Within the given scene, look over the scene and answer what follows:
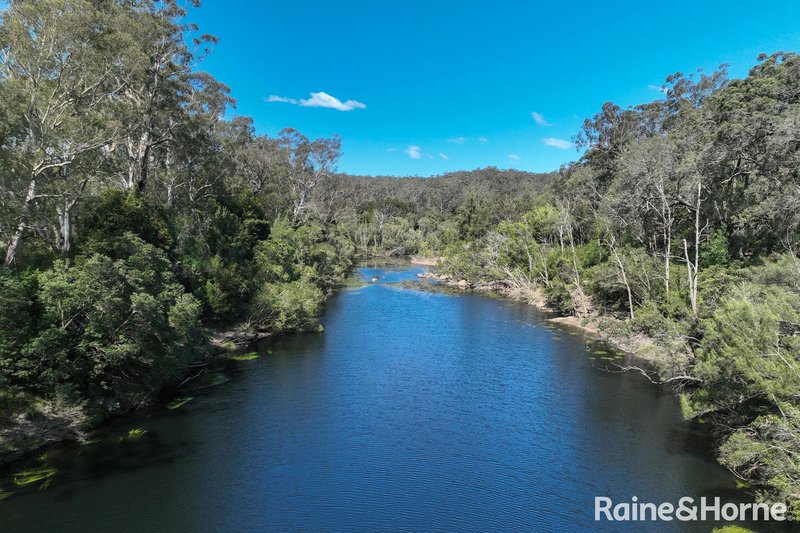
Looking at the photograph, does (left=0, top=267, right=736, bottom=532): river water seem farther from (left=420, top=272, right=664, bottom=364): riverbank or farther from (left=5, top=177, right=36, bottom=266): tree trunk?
(left=5, top=177, right=36, bottom=266): tree trunk

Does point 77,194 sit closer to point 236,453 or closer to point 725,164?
point 236,453

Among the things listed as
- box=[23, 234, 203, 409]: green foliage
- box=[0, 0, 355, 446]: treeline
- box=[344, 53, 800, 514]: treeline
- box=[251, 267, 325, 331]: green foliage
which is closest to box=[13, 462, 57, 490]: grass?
box=[0, 0, 355, 446]: treeline

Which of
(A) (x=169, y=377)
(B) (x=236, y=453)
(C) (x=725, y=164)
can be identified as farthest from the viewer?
(C) (x=725, y=164)

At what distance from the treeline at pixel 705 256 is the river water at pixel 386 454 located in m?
3.41

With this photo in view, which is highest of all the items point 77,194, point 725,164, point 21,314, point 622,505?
point 725,164

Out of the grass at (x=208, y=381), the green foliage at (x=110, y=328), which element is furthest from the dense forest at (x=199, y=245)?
the grass at (x=208, y=381)

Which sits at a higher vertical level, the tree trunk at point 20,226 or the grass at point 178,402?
the tree trunk at point 20,226

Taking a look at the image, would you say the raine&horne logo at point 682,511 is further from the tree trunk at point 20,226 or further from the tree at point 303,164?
the tree at point 303,164

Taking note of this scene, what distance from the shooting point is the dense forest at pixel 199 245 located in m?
18.6

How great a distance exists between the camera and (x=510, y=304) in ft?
189

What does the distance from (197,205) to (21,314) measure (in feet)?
95.4

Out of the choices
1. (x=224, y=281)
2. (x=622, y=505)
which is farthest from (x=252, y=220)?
(x=622, y=505)

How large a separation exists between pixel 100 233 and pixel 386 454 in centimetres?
1929

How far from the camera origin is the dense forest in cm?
1861
